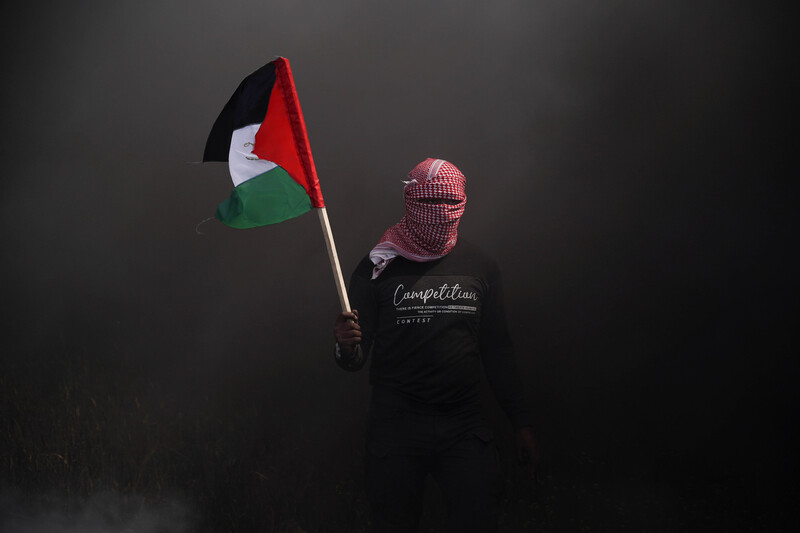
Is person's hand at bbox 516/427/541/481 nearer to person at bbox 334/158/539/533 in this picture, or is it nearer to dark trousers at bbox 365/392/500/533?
person at bbox 334/158/539/533

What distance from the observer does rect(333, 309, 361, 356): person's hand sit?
8.00 feet

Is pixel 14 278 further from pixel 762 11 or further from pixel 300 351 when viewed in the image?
pixel 762 11

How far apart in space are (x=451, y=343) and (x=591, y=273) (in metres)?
1.27

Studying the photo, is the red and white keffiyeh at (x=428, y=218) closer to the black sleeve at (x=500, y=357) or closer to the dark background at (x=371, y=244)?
the black sleeve at (x=500, y=357)

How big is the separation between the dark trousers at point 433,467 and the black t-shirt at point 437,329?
0.08 meters

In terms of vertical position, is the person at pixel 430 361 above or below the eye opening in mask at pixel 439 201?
below

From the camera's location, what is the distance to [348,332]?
2441mm

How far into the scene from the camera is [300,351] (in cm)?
397

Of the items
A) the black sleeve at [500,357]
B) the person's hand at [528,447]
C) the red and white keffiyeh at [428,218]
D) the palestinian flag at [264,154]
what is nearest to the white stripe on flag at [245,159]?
the palestinian flag at [264,154]

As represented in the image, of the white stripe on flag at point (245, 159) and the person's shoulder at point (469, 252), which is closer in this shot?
the white stripe on flag at point (245, 159)

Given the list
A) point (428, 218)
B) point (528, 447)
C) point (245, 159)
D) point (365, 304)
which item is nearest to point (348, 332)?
point (365, 304)

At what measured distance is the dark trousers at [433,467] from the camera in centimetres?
250

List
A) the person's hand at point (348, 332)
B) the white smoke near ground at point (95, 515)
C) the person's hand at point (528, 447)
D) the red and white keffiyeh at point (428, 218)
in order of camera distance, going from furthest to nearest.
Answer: the white smoke near ground at point (95, 515)
the person's hand at point (528, 447)
the red and white keffiyeh at point (428, 218)
the person's hand at point (348, 332)

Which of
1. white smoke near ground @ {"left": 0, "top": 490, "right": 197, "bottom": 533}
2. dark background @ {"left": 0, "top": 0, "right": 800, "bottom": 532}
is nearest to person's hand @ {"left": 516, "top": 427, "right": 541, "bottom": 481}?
dark background @ {"left": 0, "top": 0, "right": 800, "bottom": 532}
